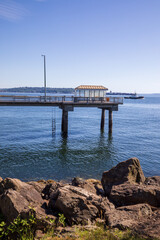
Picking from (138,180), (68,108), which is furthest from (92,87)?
(138,180)

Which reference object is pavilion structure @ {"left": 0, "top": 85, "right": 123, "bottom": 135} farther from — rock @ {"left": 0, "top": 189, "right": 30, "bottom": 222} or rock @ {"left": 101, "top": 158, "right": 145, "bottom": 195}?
rock @ {"left": 0, "top": 189, "right": 30, "bottom": 222}

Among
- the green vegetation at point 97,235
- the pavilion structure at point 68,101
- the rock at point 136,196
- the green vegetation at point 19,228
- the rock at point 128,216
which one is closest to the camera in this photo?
the green vegetation at point 97,235

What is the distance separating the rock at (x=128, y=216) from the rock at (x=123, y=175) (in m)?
3.06

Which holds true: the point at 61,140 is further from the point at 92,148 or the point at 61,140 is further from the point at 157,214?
the point at 157,214

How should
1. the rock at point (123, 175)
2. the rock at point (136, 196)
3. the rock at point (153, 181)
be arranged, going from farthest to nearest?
the rock at point (123, 175) < the rock at point (153, 181) < the rock at point (136, 196)

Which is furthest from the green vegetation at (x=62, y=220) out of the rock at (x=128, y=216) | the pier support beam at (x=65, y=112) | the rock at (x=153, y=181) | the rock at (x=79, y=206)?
the pier support beam at (x=65, y=112)

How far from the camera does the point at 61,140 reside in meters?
35.2

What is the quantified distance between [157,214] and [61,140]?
27000 millimetres

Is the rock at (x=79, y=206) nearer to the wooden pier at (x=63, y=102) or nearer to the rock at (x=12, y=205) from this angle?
the rock at (x=12, y=205)

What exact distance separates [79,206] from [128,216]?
6.78 feet

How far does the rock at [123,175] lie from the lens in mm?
12530

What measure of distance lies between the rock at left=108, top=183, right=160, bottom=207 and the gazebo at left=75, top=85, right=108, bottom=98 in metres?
32.2

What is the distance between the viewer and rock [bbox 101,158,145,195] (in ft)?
41.1

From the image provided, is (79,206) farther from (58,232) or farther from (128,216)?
(128,216)
